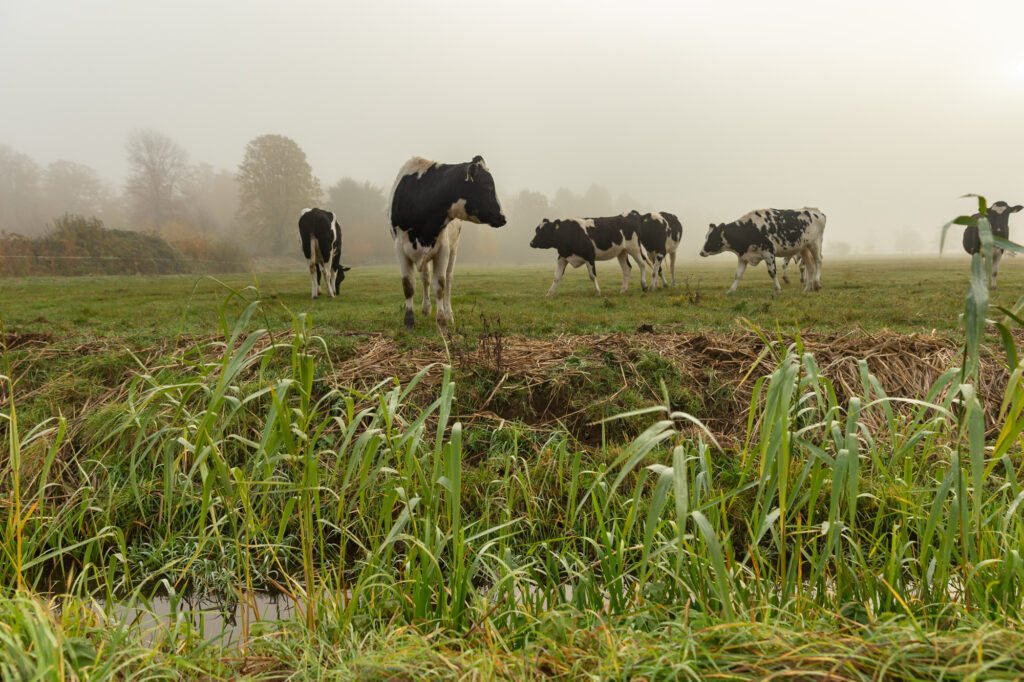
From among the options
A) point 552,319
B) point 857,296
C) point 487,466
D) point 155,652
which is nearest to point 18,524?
point 155,652

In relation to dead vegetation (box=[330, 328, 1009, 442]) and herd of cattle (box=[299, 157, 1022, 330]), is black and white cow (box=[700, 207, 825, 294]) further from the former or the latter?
dead vegetation (box=[330, 328, 1009, 442])

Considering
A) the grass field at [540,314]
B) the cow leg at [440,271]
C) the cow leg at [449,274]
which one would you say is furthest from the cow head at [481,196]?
the grass field at [540,314]

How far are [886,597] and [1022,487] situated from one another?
1399 millimetres

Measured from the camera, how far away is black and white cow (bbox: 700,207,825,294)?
1409cm

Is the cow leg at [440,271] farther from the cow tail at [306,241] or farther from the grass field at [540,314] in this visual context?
the cow tail at [306,241]

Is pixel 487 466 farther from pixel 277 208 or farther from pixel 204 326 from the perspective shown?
pixel 277 208

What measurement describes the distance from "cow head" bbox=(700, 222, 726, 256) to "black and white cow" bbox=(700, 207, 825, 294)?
28mm

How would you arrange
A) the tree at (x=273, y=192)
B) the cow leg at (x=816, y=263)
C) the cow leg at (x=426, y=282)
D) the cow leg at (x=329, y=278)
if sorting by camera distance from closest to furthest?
the cow leg at (x=426, y=282), the cow leg at (x=329, y=278), the cow leg at (x=816, y=263), the tree at (x=273, y=192)

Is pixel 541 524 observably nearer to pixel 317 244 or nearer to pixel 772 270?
pixel 317 244

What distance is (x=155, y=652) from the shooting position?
4.66 ft

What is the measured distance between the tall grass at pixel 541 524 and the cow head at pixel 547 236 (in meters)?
10.9

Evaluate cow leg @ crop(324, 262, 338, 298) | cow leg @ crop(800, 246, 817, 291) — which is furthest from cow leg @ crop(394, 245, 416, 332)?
cow leg @ crop(800, 246, 817, 291)

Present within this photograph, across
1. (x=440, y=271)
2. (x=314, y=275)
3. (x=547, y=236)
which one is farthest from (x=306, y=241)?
(x=440, y=271)

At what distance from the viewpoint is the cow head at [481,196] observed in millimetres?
6824
